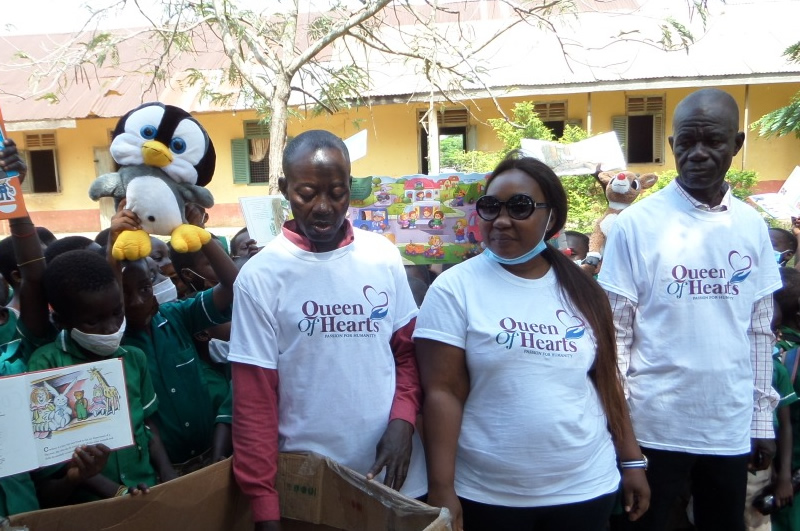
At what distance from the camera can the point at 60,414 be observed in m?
1.70

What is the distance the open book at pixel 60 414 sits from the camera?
160 cm

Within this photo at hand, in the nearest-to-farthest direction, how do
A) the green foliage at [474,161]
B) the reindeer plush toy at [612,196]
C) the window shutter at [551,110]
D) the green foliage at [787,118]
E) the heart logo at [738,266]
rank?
1. the heart logo at [738,266]
2. the reindeer plush toy at [612,196]
3. the green foliage at [787,118]
4. the green foliage at [474,161]
5. the window shutter at [551,110]

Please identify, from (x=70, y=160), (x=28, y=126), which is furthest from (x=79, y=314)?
(x=70, y=160)

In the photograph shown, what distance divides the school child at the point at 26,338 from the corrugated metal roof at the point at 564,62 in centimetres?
956

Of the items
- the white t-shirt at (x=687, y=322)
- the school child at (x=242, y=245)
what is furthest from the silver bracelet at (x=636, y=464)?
the school child at (x=242, y=245)

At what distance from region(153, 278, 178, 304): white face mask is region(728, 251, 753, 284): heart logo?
209 cm

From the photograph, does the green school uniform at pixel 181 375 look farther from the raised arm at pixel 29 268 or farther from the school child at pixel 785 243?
the school child at pixel 785 243

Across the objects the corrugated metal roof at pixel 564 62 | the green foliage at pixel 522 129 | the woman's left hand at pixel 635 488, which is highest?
the corrugated metal roof at pixel 564 62

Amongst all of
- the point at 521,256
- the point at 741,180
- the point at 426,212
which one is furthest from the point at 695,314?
the point at 741,180

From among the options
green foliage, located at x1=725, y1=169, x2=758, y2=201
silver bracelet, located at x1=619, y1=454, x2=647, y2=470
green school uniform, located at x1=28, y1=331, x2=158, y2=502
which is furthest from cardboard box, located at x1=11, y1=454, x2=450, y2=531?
green foliage, located at x1=725, y1=169, x2=758, y2=201

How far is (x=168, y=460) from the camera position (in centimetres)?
215

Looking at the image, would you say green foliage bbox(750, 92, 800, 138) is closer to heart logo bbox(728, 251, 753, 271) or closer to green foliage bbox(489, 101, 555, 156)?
green foliage bbox(489, 101, 555, 156)

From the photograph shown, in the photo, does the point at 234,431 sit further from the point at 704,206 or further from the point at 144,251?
the point at 704,206

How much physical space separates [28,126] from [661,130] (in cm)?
1285
